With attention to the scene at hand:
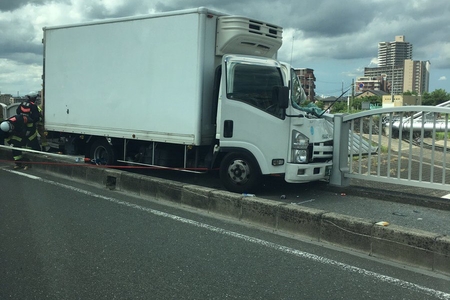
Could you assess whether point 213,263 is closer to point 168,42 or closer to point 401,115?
point 401,115

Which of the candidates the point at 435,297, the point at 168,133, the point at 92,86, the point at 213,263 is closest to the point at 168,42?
the point at 168,133

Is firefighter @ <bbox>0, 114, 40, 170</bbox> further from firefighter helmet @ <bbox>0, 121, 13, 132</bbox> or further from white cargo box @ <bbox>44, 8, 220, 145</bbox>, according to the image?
white cargo box @ <bbox>44, 8, 220, 145</bbox>

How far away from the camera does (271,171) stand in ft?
25.0

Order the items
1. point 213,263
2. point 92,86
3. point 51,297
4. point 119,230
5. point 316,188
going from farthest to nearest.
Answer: point 92,86, point 316,188, point 119,230, point 213,263, point 51,297

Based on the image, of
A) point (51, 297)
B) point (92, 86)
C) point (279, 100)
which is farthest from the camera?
point (92, 86)

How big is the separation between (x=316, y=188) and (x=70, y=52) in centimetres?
655

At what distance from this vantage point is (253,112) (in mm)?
7695

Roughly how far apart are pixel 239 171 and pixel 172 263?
11.1 ft

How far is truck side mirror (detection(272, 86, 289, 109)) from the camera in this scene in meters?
7.21

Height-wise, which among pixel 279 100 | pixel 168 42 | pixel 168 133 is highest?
pixel 168 42

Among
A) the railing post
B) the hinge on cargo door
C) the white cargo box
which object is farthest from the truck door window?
the railing post

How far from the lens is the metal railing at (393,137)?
22.6 feet

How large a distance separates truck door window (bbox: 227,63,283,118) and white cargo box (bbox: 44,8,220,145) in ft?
1.84

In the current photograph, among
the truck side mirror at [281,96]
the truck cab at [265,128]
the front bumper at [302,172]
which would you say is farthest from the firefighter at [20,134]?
the front bumper at [302,172]
